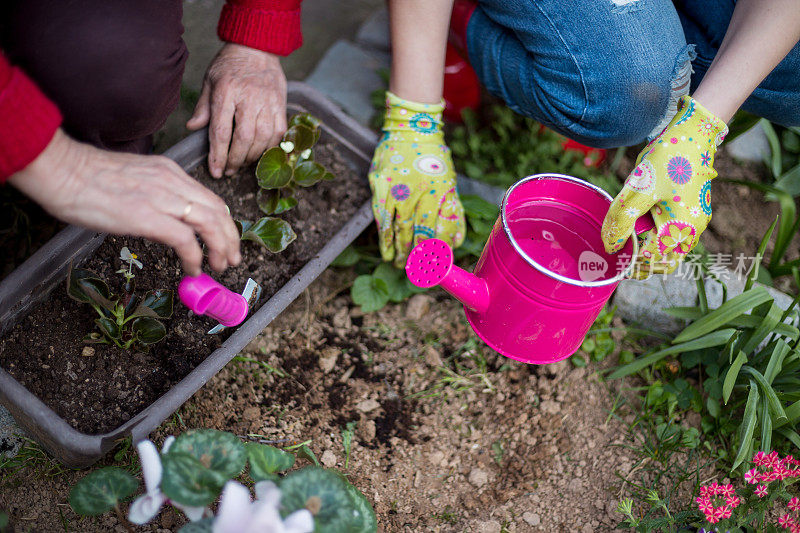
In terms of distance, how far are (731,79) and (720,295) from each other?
565 millimetres

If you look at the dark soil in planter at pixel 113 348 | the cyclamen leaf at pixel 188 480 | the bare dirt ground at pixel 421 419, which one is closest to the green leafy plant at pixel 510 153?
the bare dirt ground at pixel 421 419

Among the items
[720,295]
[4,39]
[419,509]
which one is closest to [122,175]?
[4,39]

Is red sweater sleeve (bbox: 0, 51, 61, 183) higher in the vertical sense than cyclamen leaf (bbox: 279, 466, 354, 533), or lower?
higher

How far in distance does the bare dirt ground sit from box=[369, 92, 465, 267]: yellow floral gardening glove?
0.18 meters

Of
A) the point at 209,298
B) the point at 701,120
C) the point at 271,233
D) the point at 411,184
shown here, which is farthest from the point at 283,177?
the point at 701,120

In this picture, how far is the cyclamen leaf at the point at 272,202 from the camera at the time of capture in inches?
56.3

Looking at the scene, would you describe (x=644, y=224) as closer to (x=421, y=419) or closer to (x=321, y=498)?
(x=421, y=419)

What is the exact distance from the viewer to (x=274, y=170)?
1.40 meters

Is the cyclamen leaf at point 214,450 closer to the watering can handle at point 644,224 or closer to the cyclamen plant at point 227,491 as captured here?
the cyclamen plant at point 227,491

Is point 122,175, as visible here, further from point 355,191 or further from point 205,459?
point 355,191

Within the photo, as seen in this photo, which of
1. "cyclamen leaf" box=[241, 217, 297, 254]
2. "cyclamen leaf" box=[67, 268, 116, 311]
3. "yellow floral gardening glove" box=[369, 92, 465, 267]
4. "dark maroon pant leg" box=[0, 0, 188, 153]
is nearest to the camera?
"dark maroon pant leg" box=[0, 0, 188, 153]

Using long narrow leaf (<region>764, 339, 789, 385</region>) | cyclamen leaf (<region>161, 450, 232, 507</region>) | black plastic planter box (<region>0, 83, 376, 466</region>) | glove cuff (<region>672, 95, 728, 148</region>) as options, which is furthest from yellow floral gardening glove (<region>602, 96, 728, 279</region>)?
cyclamen leaf (<region>161, 450, 232, 507</region>)

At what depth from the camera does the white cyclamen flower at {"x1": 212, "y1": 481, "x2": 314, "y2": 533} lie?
73cm

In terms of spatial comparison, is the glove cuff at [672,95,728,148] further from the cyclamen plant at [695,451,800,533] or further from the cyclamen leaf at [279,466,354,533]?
the cyclamen leaf at [279,466,354,533]
